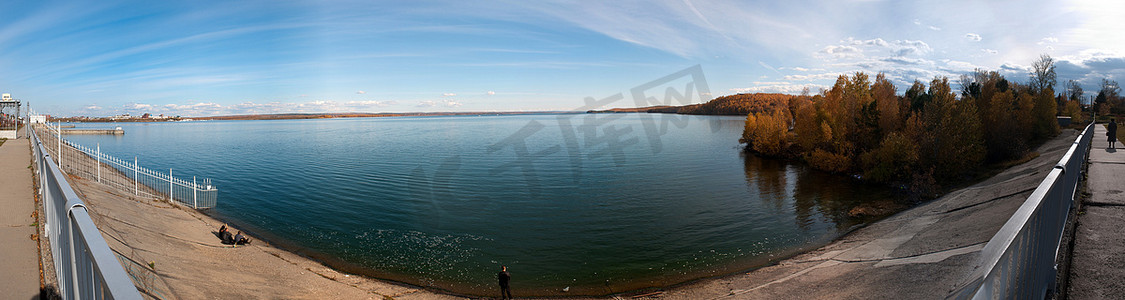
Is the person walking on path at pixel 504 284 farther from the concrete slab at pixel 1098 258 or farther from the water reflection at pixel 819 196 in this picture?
the water reflection at pixel 819 196

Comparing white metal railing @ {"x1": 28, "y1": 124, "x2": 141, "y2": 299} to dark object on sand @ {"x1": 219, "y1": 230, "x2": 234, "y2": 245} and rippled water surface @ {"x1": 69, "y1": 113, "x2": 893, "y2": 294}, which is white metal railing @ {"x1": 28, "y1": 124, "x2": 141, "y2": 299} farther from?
dark object on sand @ {"x1": 219, "y1": 230, "x2": 234, "y2": 245}

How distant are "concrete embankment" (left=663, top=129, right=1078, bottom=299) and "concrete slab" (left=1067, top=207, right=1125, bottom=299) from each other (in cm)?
278

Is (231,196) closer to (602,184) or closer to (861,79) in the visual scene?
(602,184)

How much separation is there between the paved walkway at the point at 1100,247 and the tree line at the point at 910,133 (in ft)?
72.9

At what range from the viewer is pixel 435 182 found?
3566 cm

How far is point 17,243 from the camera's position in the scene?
30.8 ft

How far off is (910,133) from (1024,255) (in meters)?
38.8

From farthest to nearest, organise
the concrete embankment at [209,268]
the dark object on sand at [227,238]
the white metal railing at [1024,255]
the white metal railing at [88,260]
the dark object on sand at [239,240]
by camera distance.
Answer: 1. the dark object on sand at [227,238]
2. the dark object on sand at [239,240]
3. the concrete embankment at [209,268]
4. the white metal railing at [1024,255]
5. the white metal railing at [88,260]

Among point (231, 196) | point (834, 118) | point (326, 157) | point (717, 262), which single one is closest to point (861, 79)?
point (834, 118)

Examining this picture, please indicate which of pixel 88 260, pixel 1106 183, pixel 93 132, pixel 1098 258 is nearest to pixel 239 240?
pixel 88 260

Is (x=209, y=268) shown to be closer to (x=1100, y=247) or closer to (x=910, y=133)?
(x=1100, y=247)

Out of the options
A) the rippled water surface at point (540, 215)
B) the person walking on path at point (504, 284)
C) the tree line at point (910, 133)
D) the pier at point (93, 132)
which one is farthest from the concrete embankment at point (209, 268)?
the pier at point (93, 132)

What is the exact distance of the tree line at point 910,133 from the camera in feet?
108

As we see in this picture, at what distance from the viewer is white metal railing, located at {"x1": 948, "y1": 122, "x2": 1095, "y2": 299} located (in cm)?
227
